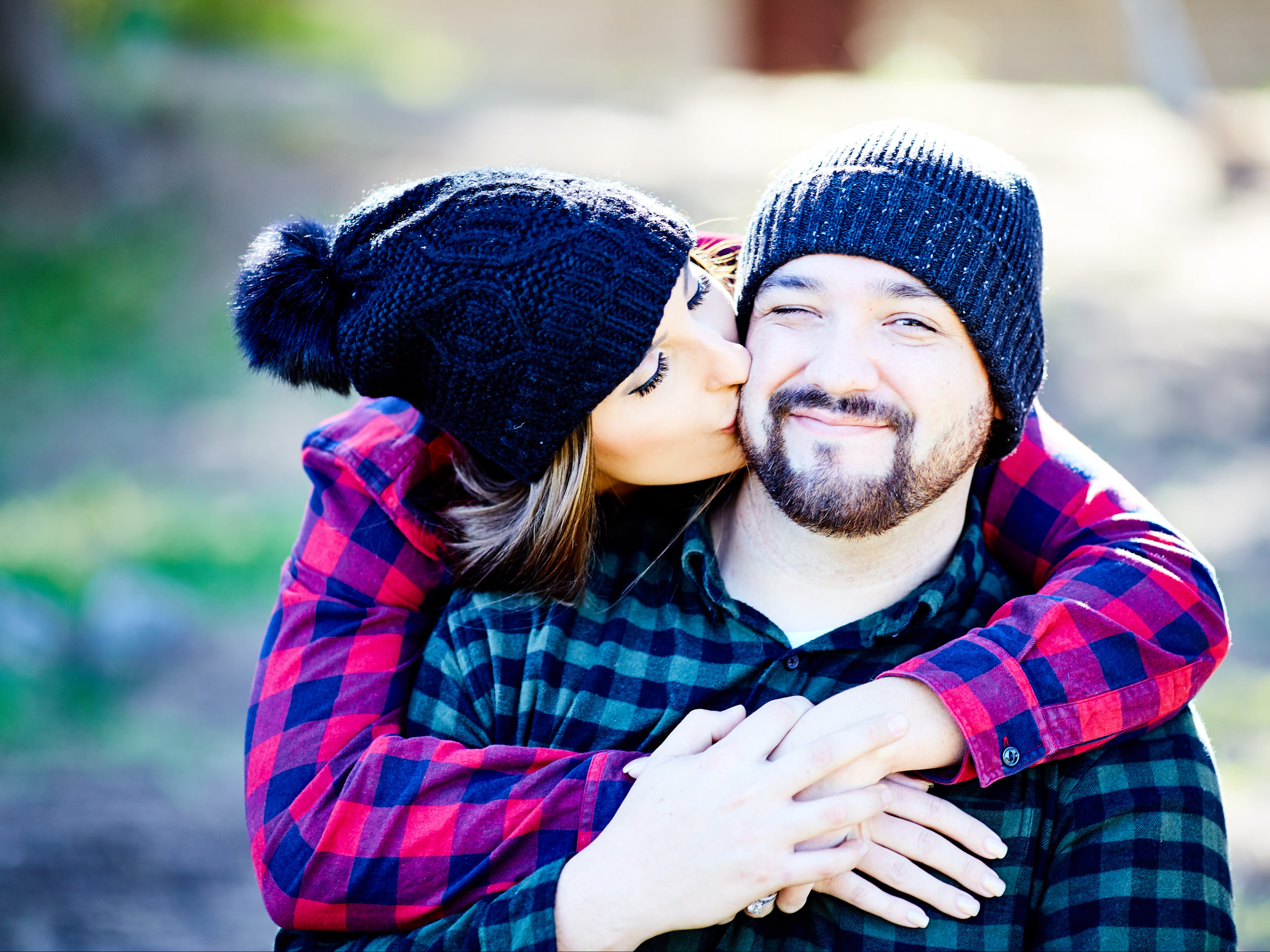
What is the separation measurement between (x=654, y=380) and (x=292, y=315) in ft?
2.18

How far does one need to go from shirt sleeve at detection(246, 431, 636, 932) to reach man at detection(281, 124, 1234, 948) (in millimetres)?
62

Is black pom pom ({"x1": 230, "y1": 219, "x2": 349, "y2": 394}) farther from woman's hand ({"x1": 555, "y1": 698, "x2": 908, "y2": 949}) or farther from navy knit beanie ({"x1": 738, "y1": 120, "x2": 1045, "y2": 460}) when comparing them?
woman's hand ({"x1": 555, "y1": 698, "x2": 908, "y2": 949})

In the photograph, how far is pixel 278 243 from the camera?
7.45 feet

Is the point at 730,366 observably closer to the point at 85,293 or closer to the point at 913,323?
the point at 913,323

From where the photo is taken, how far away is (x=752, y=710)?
219 cm

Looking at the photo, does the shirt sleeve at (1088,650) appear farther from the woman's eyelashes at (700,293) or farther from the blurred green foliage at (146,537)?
the blurred green foliage at (146,537)

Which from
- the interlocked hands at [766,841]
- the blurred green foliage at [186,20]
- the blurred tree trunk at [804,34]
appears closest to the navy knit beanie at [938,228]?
the interlocked hands at [766,841]

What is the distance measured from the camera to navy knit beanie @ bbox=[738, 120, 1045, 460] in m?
2.13

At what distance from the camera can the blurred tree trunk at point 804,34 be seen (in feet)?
44.4

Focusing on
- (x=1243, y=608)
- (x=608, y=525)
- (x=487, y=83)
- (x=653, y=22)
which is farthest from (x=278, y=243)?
(x=653, y=22)

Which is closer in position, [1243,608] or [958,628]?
[958,628]

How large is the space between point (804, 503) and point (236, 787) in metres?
2.80

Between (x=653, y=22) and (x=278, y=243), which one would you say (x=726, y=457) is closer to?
(x=278, y=243)

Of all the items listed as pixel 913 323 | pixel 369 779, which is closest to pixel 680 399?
pixel 913 323
